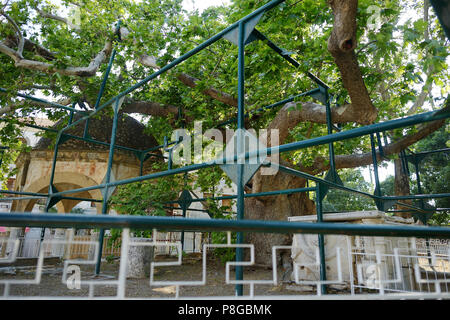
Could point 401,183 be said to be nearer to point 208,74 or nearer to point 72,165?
point 208,74

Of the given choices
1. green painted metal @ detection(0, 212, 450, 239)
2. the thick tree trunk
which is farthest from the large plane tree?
green painted metal @ detection(0, 212, 450, 239)

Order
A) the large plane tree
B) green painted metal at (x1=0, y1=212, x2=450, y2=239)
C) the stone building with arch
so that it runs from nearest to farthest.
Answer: green painted metal at (x1=0, y1=212, x2=450, y2=239)
the large plane tree
the stone building with arch

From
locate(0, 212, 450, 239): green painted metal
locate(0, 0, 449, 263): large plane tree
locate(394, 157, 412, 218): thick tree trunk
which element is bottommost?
locate(0, 212, 450, 239): green painted metal

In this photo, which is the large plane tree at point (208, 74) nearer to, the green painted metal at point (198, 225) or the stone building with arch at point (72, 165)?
the stone building with arch at point (72, 165)

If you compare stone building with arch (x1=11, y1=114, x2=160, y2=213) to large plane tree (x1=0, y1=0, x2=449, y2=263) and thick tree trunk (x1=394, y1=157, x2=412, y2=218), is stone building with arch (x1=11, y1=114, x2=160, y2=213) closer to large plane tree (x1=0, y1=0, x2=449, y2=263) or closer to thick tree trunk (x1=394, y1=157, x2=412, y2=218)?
large plane tree (x1=0, y1=0, x2=449, y2=263)

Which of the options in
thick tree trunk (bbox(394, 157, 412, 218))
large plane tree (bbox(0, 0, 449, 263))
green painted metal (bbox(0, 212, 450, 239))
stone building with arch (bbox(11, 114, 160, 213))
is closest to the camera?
green painted metal (bbox(0, 212, 450, 239))

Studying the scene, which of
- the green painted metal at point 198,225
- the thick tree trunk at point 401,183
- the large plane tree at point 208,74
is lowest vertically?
the green painted metal at point 198,225

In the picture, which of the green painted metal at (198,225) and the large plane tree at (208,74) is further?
the large plane tree at (208,74)

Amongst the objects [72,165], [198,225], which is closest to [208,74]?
[198,225]

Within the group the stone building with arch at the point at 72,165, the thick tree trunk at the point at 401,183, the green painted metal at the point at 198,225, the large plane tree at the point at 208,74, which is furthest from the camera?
the stone building with arch at the point at 72,165

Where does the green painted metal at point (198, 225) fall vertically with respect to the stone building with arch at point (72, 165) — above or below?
below

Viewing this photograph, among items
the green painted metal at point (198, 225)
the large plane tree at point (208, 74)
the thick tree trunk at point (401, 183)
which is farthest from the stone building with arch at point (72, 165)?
the green painted metal at point (198, 225)
